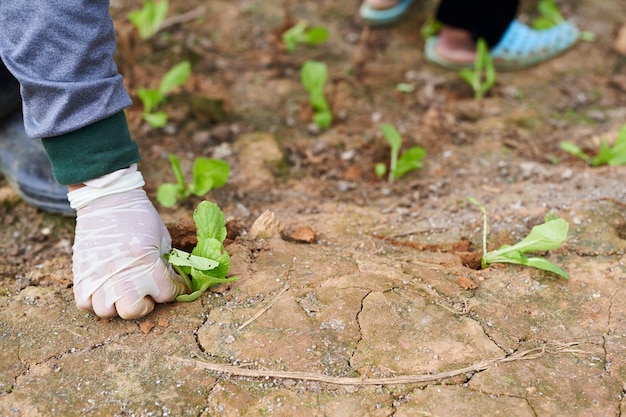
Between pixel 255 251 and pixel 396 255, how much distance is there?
17.7 inches

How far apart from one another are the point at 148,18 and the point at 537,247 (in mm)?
2288

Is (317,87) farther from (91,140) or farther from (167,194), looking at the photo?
(91,140)

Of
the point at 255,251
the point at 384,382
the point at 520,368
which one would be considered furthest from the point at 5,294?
the point at 520,368

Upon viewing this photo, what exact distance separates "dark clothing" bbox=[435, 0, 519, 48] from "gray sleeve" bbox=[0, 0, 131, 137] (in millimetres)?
2066

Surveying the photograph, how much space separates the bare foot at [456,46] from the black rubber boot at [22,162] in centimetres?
215

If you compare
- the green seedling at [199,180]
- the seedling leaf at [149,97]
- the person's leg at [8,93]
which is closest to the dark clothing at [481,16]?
the seedling leaf at [149,97]

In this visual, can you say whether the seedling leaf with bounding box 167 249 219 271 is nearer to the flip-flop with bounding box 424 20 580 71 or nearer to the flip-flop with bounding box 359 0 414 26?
the flip-flop with bounding box 424 20 580 71

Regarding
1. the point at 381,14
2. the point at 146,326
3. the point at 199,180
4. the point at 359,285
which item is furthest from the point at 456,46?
the point at 146,326

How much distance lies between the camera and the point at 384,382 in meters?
1.41

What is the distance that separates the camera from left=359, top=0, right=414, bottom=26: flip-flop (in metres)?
3.44

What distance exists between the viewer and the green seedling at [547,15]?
3.41m

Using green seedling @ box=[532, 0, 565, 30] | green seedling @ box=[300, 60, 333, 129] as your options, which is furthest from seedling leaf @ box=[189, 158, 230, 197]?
green seedling @ box=[532, 0, 565, 30]

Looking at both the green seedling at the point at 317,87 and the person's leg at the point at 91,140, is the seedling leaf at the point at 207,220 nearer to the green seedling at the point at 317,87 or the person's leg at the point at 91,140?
the person's leg at the point at 91,140

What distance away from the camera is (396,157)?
2.45m
